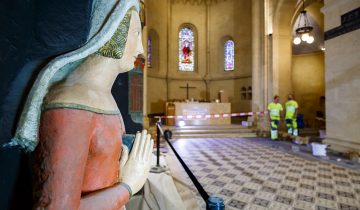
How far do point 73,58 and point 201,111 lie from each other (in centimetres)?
1144

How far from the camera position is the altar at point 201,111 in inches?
466

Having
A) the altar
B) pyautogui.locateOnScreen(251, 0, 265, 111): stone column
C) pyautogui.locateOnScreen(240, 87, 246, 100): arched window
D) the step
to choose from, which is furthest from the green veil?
pyautogui.locateOnScreen(240, 87, 246, 100): arched window

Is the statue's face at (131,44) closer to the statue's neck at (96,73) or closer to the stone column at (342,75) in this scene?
the statue's neck at (96,73)

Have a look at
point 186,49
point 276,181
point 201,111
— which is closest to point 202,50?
point 186,49

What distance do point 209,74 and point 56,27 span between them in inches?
681

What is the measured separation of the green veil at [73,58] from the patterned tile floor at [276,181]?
9.19 ft

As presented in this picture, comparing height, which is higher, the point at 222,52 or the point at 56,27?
the point at 222,52

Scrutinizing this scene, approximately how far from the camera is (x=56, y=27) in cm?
85

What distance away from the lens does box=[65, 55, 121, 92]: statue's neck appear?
2.73 feet

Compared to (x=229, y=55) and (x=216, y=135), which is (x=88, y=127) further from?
(x=229, y=55)

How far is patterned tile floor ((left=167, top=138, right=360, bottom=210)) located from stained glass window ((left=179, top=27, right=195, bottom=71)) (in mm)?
12673

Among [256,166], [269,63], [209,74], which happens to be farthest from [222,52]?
[256,166]

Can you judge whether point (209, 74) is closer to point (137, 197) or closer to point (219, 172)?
point (219, 172)

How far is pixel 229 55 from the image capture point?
57.8 feet
